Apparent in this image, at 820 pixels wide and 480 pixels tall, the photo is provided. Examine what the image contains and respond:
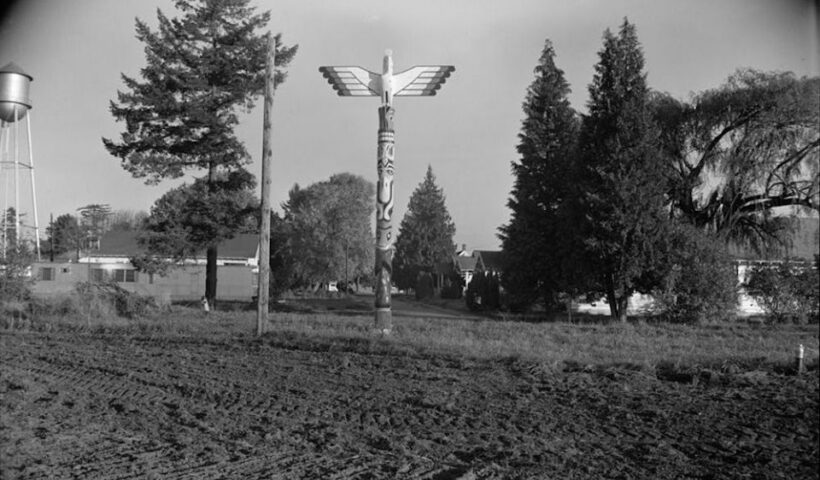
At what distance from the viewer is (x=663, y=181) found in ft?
83.0

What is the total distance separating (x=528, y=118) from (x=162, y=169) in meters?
17.9

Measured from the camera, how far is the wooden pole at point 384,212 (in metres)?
16.3

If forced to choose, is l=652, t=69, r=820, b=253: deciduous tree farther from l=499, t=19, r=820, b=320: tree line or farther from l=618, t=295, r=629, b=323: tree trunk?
l=618, t=295, r=629, b=323: tree trunk

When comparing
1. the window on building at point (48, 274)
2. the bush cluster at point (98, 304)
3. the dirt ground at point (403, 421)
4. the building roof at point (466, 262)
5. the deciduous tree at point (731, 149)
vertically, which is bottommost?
the dirt ground at point (403, 421)

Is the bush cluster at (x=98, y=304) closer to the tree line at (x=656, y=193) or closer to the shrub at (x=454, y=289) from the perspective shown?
the tree line at (x=656, y=193)

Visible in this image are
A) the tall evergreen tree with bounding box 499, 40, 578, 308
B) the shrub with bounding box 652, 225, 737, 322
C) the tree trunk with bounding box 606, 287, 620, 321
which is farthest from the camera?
the tall evergreen tree with bounding box 499, 40, 578, 308

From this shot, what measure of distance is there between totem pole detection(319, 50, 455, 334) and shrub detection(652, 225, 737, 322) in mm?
12529

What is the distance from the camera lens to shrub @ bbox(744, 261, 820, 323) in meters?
7.24

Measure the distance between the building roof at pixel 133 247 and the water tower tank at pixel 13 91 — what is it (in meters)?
29.8

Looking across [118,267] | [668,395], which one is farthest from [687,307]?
[118,267]

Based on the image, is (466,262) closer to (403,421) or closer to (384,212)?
(384,212)

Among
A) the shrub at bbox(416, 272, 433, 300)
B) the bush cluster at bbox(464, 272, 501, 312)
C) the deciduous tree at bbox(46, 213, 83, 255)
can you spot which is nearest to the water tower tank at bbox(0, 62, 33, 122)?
the bush cluster at bbox(464, 272, 501, 312)

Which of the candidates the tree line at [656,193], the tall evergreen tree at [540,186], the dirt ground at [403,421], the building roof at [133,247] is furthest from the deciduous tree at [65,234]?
the dirt ground at [403,421]

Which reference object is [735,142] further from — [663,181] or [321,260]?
[321,260]
